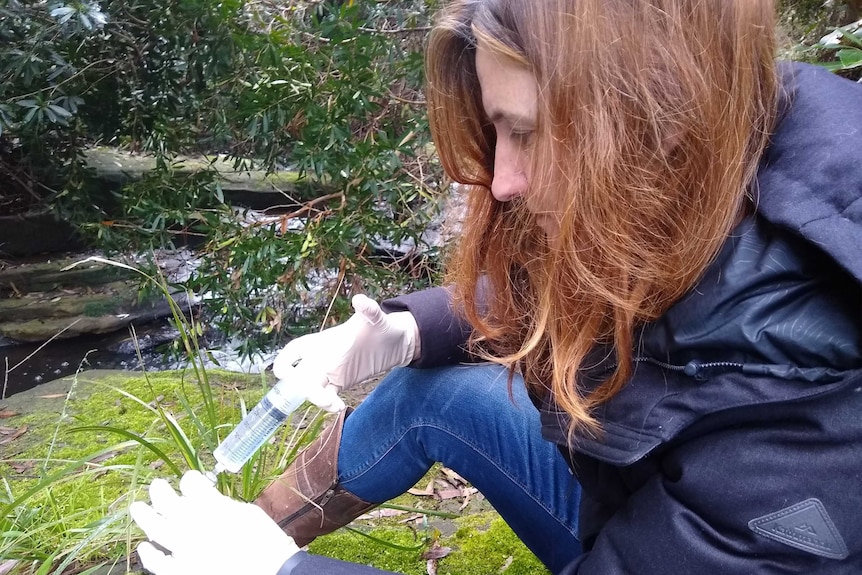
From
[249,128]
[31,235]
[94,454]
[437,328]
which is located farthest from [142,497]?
[31,235]

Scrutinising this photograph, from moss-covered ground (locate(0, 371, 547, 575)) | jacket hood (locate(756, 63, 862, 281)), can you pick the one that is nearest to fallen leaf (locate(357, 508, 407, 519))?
moss-covered ground (locate(0, 371, 547, 575))

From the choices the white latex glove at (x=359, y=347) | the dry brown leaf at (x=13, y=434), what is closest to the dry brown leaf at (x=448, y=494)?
the white latex glove at (x=359, y=347)

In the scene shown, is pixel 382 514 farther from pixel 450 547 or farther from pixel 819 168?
pixel 819 168

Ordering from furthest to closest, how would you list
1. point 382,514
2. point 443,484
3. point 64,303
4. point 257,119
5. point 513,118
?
1. point 64,303
2. point 257,119
3. point 443,484
4. point 382,514
5. point 513,118

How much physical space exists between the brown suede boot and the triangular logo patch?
0.83m

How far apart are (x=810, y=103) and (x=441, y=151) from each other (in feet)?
1.70

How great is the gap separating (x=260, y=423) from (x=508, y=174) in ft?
1.96

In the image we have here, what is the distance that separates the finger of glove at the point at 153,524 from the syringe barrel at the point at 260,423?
152 mm

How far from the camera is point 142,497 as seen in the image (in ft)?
4.96

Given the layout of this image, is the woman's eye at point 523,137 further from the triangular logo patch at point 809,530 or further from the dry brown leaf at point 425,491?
the dry brown leaf at point 425,491

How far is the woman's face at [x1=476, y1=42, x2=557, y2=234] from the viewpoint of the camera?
770 millimetres

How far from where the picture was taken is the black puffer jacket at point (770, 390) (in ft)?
2.01

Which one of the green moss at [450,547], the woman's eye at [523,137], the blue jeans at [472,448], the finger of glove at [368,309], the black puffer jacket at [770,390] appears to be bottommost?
the green moss at [450,547]

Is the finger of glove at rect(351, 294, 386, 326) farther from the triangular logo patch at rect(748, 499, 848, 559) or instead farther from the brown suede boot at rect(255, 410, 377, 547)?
the triangular logo patch at rect(748, 499, 848, 559)
